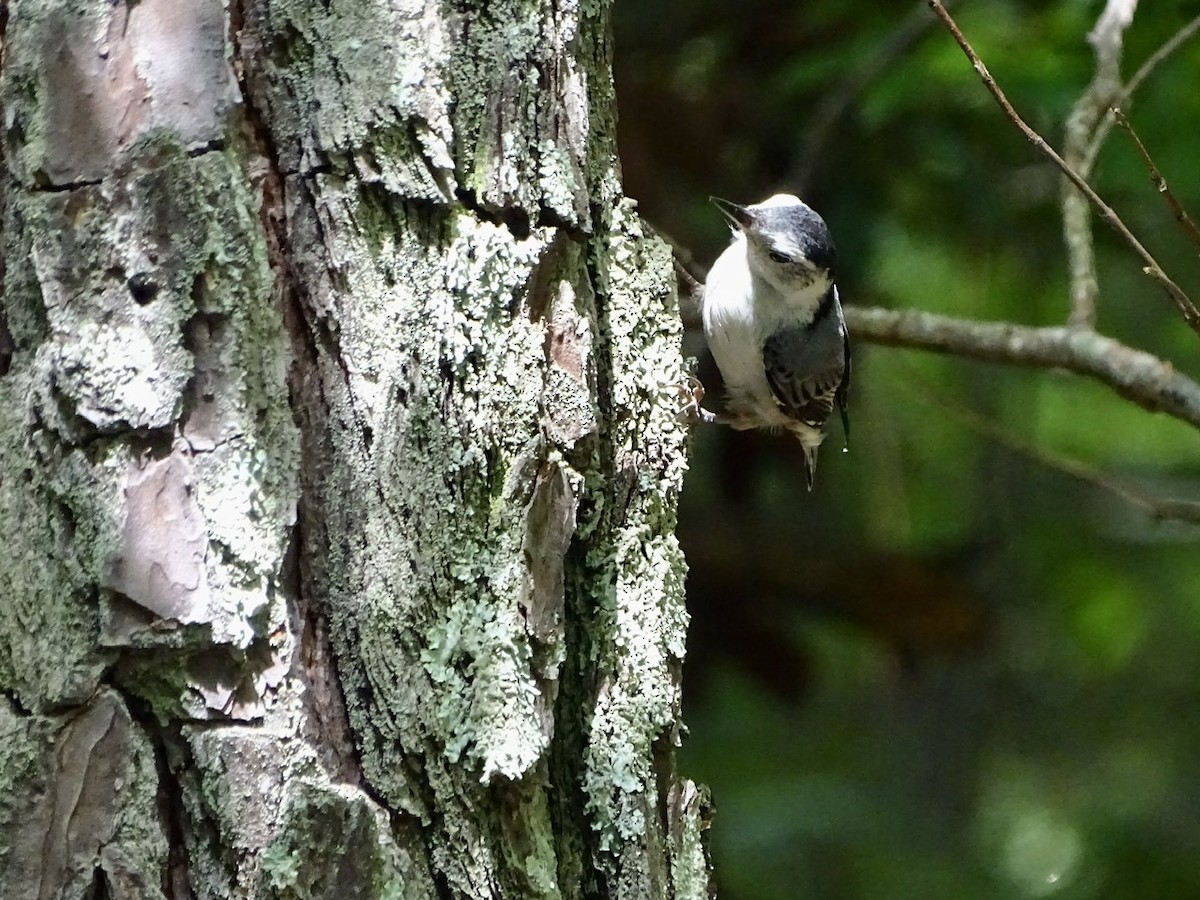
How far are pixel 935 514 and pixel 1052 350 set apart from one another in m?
2.17

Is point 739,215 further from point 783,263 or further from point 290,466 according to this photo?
point 290,466

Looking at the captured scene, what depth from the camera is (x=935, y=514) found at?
4391 millimetres

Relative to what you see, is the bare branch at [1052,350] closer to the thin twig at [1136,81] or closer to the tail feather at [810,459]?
the thin twig at [1136,81]

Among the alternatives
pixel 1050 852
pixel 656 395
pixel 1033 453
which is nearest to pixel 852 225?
pixel 1033 453

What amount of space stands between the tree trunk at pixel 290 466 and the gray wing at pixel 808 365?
153cm

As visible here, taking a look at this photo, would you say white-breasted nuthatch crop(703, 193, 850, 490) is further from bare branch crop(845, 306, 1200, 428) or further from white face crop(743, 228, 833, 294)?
bare branch crop(845, 306, 1200, 428)

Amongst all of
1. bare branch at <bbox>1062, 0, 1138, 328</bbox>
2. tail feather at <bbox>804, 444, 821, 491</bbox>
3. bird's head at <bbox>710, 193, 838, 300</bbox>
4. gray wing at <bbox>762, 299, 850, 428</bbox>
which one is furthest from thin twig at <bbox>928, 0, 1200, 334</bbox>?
tail feather at <bbox>804, 444, 821, 491</bbox>

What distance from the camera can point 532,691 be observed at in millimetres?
1209

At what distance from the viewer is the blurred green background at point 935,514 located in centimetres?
268

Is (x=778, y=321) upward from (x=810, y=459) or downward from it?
upward

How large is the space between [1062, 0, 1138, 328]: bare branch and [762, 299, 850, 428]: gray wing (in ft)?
1.71

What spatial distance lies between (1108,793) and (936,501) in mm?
1294

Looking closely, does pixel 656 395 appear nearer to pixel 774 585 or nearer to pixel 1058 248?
pixel 774 585

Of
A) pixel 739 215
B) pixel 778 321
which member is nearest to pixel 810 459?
pixel 778 321
